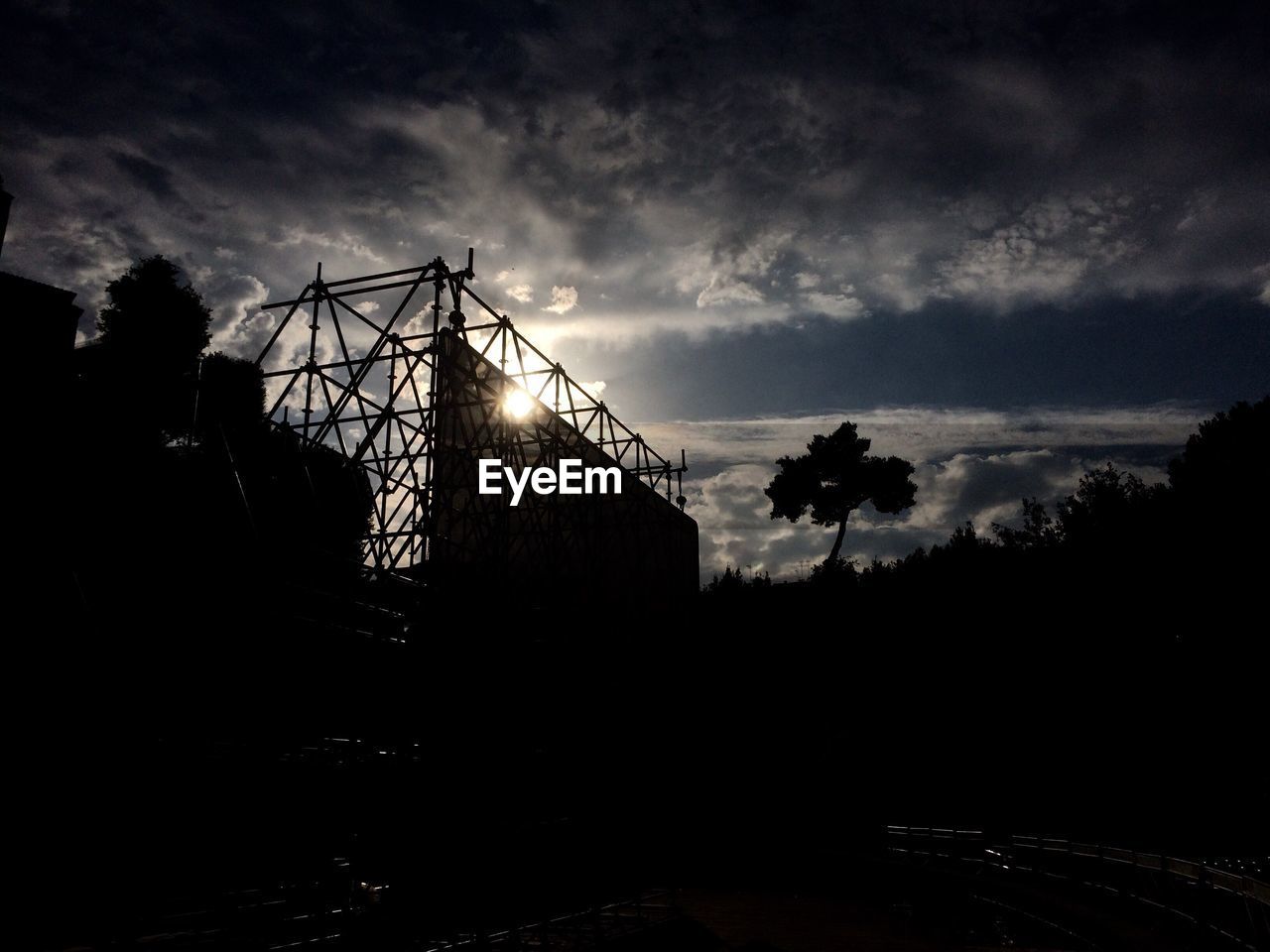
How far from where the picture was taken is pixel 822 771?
21906 mm

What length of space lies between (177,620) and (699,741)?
47.7ft

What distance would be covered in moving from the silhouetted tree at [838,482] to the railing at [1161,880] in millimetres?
23792

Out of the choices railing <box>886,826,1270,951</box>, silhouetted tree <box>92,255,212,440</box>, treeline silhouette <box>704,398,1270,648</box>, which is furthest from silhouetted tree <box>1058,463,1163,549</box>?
silhouetted tree <box>92,255,212,440</box>

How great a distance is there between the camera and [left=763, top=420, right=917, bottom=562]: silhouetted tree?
3900cm

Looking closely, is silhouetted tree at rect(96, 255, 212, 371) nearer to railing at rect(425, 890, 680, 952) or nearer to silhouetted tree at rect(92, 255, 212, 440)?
Result: silhouetted tree at rect(92, 255, 212, 440)

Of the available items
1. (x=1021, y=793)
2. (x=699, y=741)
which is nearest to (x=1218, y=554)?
(x=1021, y=793)

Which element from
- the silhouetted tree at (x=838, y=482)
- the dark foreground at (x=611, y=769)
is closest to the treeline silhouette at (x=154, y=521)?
the dark foreground at (x=611, y=769)

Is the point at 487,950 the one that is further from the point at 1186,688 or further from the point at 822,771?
the point at 1186,688

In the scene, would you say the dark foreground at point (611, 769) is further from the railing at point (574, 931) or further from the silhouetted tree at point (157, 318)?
the silhouetted tree at point (157, 318)

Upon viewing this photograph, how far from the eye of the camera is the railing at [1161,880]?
6.57 metres

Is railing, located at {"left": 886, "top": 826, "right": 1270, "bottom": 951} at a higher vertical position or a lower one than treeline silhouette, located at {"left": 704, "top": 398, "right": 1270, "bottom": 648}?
lower

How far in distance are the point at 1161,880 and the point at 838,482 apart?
101ft

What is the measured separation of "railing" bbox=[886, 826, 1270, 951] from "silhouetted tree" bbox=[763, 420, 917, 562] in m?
23.8

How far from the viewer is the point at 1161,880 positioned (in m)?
9.52
